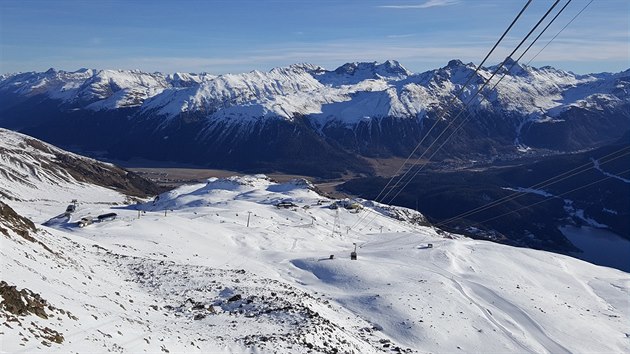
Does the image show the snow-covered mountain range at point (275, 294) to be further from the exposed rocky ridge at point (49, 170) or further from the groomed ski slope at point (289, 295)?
the exposed rocky ridge at point (49, 170)

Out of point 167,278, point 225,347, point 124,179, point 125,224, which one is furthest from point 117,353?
point 124,179

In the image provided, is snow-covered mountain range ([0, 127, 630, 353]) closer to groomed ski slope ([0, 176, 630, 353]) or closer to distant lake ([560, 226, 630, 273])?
groomed ski slope ([0, 176, 630, 353])

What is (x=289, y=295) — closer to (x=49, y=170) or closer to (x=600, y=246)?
(x=49, y=170)

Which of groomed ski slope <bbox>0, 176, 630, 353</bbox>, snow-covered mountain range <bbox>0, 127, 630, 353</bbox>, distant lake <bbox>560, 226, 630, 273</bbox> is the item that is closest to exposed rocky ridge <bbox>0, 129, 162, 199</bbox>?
snow-covered mountain range <bbox>0, 127, 630, 353</bbox>

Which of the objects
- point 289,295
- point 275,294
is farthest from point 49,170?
point 275,294

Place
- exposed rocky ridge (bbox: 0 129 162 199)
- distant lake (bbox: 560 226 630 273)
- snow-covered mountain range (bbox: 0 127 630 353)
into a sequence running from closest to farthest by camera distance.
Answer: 1. snow-covered mountain range (bbox: 0 127 630 353)
2. distant lake (bbox: 560 226 630 273)
3. exposed rocky ridge (bbox: 0 129 162 199)

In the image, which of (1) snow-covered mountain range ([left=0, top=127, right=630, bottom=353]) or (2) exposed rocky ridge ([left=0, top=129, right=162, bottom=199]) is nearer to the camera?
(1) snow-covered mountain range ([left=0, top=127, right=630, bottom=353])

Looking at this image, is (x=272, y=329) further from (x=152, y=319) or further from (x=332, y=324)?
(x=152, y=319)
